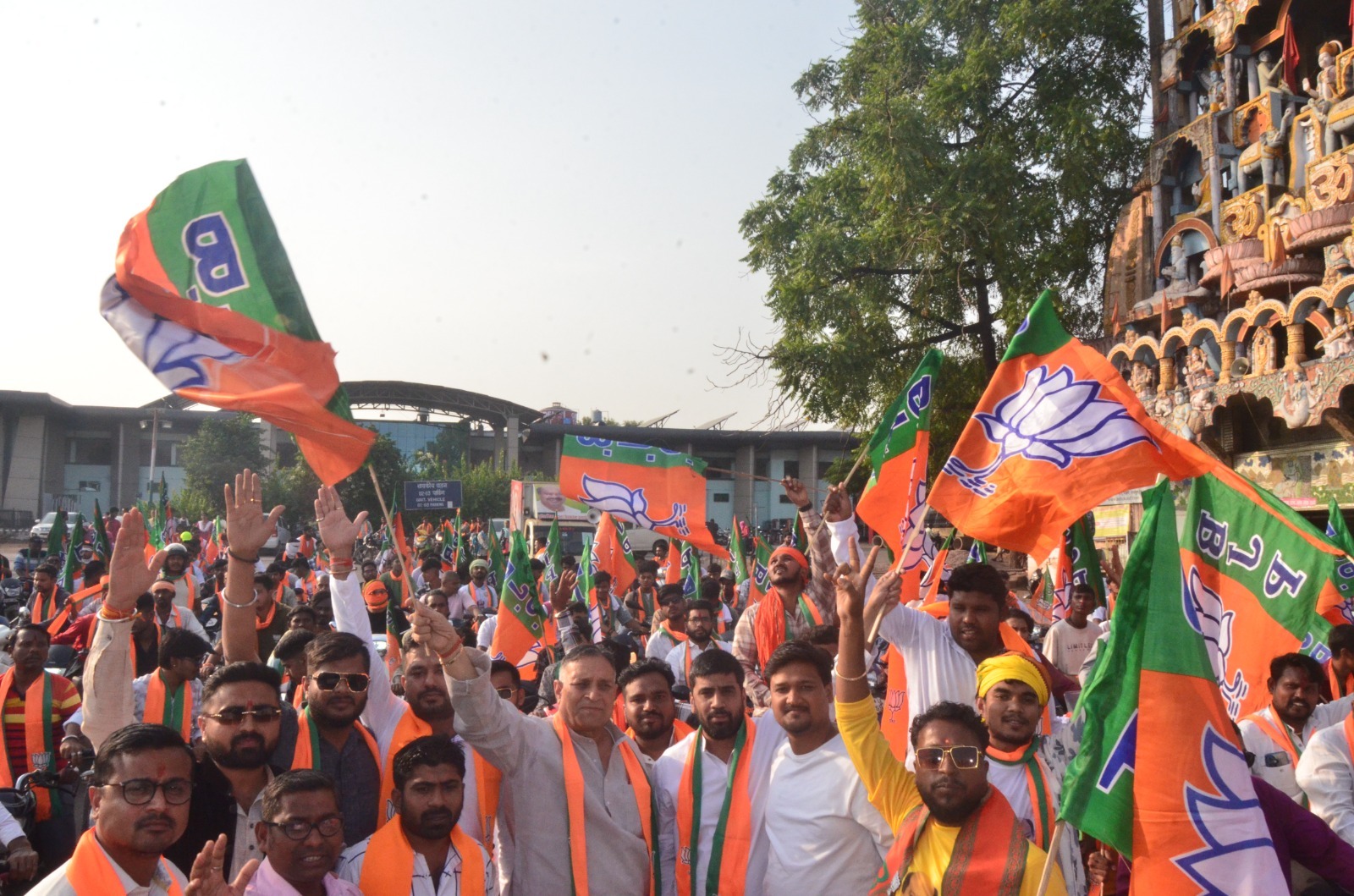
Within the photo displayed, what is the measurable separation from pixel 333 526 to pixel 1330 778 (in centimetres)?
400

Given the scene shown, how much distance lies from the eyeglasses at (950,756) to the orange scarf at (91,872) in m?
2.12

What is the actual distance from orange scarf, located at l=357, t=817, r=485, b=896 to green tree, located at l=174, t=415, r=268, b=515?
42.2 m

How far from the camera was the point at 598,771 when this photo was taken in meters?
3.71

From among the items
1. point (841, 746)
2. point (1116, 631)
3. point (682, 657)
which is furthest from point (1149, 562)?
point (682, 657)

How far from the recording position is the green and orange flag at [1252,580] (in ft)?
16.6

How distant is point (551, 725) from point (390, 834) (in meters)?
0.68

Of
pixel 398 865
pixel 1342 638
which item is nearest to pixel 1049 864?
pixel 398 865

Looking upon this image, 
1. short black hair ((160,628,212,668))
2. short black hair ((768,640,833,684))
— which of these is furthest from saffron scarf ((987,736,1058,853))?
short black hair ((160,628,212,668))

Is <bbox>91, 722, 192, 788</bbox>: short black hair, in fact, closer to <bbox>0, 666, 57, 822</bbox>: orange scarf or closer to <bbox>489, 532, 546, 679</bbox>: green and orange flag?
<bbox>0, 666, 57, 822</bbox>: orange scarf

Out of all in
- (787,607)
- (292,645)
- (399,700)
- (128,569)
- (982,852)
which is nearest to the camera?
(982,852)

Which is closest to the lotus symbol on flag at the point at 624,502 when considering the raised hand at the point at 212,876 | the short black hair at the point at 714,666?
the short black hair at the point at 714,666

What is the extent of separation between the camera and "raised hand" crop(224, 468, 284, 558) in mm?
4234

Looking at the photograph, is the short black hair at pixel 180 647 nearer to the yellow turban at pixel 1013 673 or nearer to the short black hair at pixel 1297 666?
the yellow turban at pixel 1013 673

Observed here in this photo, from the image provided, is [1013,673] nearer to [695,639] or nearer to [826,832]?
[826,832]
